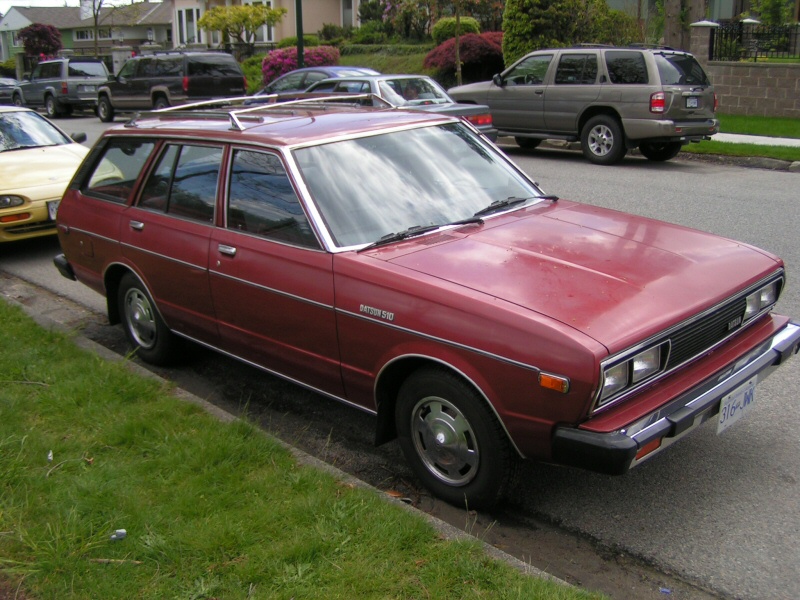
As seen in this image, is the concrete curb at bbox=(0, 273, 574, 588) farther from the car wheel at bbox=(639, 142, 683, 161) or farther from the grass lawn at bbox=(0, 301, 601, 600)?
the car wheel at bbox=(639, 142, 683, 161)

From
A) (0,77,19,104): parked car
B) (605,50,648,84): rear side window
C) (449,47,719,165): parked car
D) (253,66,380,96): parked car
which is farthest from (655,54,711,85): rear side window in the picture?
(0,77,19,104): parked car

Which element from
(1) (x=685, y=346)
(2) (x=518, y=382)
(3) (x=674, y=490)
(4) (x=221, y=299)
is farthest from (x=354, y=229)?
(3) (x=674, y=490)

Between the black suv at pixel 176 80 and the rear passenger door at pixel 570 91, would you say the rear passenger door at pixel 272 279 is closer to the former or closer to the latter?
the rear passenger door at pixel 570 91

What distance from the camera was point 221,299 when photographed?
Result: 480 centimetres

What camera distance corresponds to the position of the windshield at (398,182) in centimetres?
434

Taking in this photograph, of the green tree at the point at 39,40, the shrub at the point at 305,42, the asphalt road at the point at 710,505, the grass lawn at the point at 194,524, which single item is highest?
the green tree at the point at 39,40

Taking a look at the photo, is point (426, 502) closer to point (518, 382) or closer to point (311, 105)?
point (518, 382)

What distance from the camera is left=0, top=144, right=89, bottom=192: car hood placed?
8.93 m

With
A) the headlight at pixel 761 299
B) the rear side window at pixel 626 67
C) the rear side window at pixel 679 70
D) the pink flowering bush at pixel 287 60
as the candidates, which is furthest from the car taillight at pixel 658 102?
the pink flowering bush at pixel 287 60

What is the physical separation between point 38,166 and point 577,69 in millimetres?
8827

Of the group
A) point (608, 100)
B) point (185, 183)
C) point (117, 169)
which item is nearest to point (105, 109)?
point (608, 100)

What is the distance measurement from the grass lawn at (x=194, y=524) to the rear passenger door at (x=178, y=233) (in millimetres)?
749

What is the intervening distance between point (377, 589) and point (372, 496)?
62 centimetres

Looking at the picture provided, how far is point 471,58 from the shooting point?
2450 centimetres
